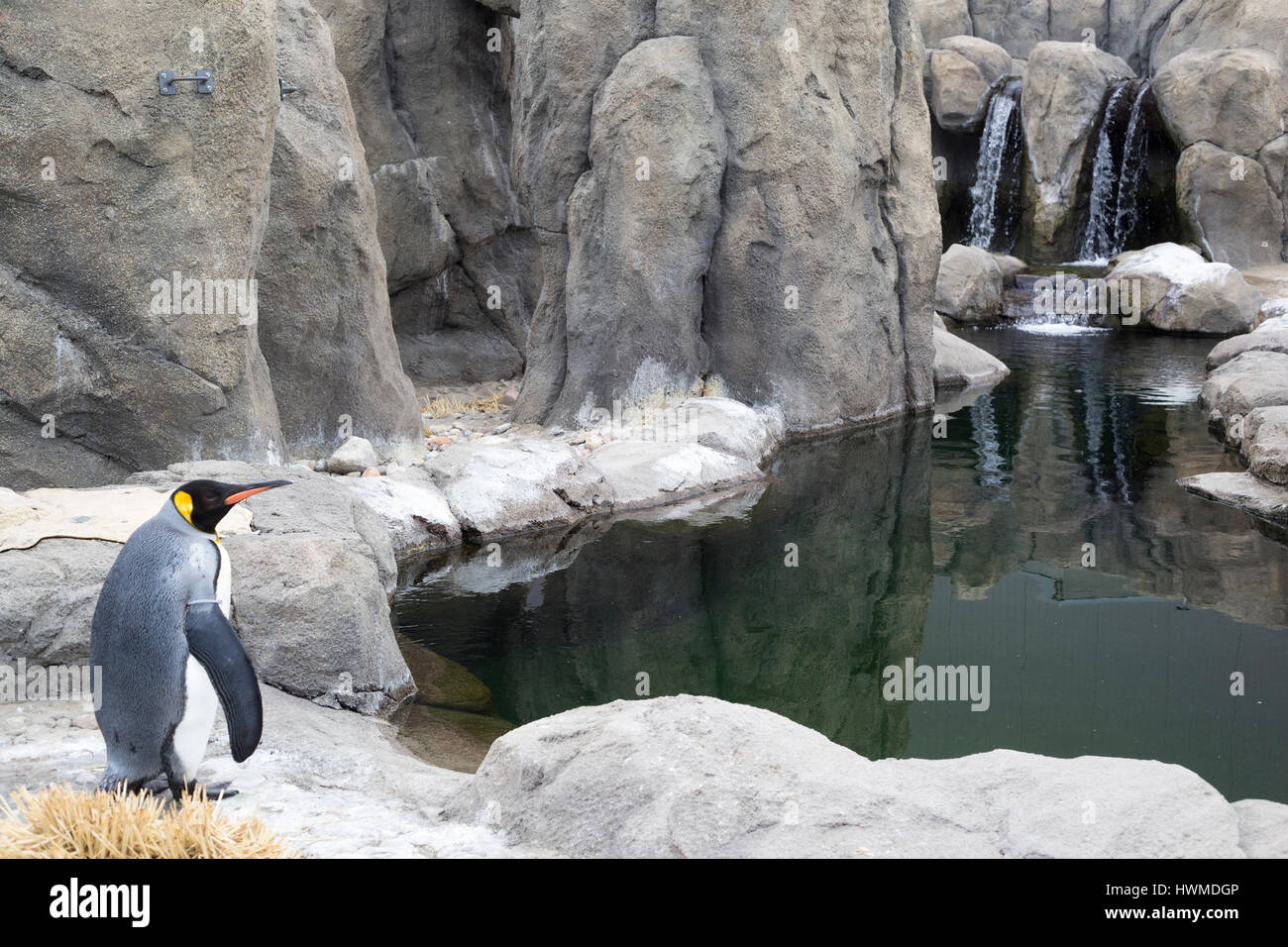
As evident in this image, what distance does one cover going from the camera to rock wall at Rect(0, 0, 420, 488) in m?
6.58

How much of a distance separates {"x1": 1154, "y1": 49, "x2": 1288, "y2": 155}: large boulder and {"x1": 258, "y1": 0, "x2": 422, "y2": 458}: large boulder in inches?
605

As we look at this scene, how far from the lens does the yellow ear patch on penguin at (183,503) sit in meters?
3.46

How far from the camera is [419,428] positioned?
32.2 ft

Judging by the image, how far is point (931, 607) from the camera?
7.41m

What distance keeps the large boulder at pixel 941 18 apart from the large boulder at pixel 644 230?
1803 cm

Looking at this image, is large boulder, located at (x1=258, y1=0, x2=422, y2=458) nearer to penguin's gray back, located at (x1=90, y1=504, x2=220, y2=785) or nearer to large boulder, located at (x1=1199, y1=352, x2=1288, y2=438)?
penguin's gray back, located at (x1=90, y1=504, x2=220, y2=785)

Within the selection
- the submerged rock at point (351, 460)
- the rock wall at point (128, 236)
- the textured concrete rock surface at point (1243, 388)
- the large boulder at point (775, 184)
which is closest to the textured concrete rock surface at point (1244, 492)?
the textured concrete rock surface at point (1243, 388)

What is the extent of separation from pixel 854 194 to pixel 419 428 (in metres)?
4.68

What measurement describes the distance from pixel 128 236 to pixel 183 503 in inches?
155

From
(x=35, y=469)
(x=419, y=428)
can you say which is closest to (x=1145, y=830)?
(x=35, y=469)

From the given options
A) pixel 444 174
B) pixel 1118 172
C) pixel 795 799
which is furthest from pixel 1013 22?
pixel 795 799

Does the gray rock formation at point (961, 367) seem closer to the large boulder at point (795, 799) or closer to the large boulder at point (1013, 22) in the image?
the large boulder at point (795, 799)

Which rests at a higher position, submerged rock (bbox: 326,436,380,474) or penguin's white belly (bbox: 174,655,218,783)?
submerged rock (bbox: 326,436,380,474)

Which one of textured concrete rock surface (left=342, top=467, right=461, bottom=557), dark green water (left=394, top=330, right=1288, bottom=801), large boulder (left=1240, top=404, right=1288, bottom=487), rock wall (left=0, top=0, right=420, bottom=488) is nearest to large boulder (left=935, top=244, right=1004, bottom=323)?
dark green water (left=394, top=330, right=1288, bottom=801)
